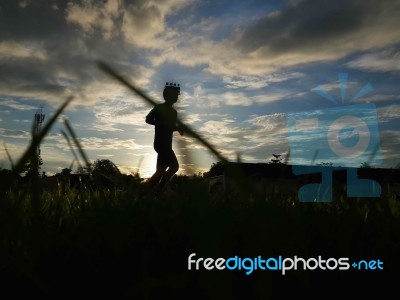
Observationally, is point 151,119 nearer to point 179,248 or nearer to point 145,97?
point 179,248

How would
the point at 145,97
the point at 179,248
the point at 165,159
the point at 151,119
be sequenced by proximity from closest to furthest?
the point at 145,97
the point at 179,248
the point at 151,119
the point at 165,159

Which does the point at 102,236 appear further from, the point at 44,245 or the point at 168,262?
the point at 168,262

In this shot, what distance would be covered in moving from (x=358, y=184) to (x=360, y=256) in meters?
1.06

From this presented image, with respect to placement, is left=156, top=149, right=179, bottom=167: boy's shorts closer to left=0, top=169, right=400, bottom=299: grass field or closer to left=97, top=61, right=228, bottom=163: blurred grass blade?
left=0, top=169, right=400, bottom=299: grass field

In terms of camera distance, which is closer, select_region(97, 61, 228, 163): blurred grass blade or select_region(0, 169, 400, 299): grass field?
select_region(97, 61, 228, 163): blurred grass blade

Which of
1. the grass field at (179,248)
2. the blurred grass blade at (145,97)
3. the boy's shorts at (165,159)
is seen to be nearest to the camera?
the blurred grass blade at (145,97)

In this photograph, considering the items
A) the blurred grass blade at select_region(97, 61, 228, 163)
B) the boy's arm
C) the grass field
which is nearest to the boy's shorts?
the boy's arm

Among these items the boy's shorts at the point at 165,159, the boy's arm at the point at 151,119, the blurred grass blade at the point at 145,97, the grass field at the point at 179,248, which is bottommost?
the grass field at the point at 179,248

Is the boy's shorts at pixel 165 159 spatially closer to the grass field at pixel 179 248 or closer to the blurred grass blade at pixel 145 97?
the grass field at pixel 179 248

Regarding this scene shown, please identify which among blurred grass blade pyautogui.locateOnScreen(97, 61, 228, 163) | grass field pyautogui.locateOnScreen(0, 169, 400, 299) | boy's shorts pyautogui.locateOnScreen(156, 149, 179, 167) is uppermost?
boy's shorts pyautogui.locateOnScreen(156, 149, 179, 167)

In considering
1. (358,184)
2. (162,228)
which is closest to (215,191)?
(358,184)

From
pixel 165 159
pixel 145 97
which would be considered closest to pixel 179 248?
pixel 145 97

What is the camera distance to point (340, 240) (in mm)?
1568

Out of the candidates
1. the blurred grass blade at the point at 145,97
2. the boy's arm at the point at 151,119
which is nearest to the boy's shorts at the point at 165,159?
the boy's arm at the point at 151,119
